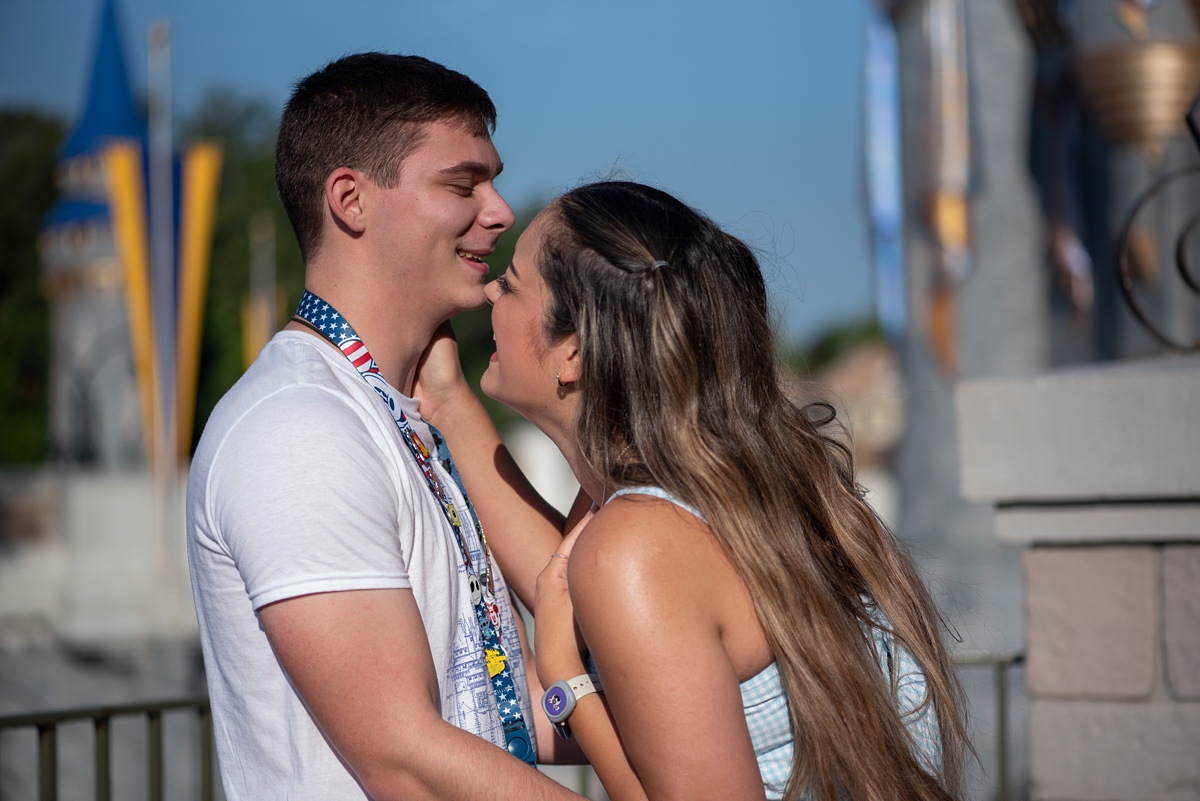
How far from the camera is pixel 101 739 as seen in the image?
3037mm

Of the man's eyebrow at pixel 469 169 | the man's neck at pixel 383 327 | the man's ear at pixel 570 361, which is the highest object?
the man's eyebrow at pixel 469 169

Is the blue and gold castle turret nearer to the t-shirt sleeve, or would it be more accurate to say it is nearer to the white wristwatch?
the t-shirt sleeve

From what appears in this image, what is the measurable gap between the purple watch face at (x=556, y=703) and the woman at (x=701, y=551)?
0.03 m

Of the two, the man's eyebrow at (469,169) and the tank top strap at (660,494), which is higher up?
the man's eyebrow at (469,169)

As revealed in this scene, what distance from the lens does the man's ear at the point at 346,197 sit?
2.18m

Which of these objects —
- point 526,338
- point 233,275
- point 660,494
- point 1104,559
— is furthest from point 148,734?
point 233,275

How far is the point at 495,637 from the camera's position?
2154 mm

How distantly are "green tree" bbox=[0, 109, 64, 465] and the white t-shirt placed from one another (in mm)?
35318

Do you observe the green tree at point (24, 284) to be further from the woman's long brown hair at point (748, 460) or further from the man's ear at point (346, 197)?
the woman's long brown hair at point (748, 460)

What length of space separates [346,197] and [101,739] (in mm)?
1744

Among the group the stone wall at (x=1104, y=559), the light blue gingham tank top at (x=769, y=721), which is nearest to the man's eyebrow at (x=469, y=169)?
the light blue gingham tank top at (x=769, y=721)

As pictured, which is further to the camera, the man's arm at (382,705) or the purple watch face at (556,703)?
the purple watch face at (556,703)

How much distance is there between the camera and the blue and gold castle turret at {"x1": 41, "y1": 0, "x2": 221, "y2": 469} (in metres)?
15.4

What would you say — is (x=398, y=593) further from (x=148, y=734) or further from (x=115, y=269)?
(x=115, y=269)
